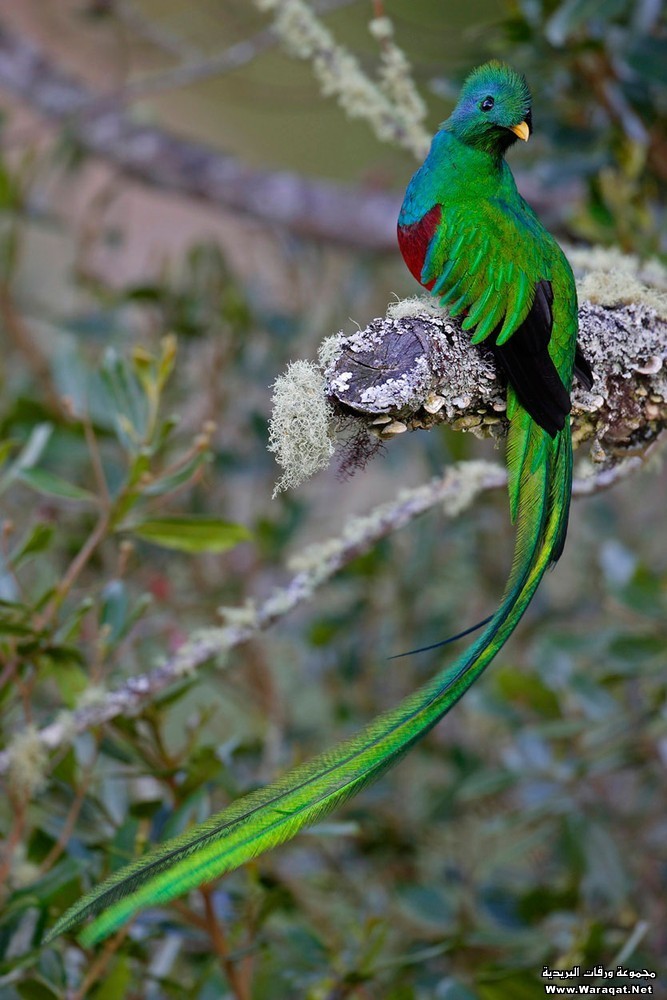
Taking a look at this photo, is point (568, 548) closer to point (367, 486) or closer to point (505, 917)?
point (367, 486)

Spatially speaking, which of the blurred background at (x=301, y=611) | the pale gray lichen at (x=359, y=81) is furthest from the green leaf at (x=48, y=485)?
the pale gray lichen at (x=359, y=81)

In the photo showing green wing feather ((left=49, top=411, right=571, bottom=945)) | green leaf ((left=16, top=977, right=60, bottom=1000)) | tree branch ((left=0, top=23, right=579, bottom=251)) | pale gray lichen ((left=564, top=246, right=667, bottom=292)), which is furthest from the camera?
tree branch ((left=0, top=23, right=579, bottom=251))

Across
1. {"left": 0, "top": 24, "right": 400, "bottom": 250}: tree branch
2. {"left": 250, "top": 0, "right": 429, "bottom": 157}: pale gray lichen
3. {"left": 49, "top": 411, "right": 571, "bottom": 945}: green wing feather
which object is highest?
{"left": 0, "top": 24, "right": 400, "bottom": 250}: tree branch

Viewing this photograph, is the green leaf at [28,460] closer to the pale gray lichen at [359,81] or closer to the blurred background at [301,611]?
the blurred background at [301,611]

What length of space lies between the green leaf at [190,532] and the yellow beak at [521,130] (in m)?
0.42

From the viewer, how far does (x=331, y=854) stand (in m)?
1.57

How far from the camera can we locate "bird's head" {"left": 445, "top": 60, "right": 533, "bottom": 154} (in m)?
0.80

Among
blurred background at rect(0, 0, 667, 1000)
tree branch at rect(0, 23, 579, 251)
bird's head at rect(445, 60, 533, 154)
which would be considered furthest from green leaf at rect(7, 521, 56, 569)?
tree branch at rect(0, 23, 579, 251)

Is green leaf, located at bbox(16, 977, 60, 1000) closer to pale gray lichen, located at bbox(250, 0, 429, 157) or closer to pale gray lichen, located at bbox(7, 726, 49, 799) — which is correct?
pale gray lichen, located at bbox(7, 726, 49, 799)

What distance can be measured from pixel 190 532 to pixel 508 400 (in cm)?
38

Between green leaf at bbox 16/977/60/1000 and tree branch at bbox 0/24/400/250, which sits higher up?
tree branch at bbox 0/24/400/250

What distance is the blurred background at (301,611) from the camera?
0.91 meters

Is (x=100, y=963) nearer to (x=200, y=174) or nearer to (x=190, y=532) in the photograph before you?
(x=190, y=532)

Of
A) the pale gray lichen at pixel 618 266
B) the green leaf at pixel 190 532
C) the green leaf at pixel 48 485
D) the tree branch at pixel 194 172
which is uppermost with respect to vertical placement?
the tree branch at pixel 194 172
